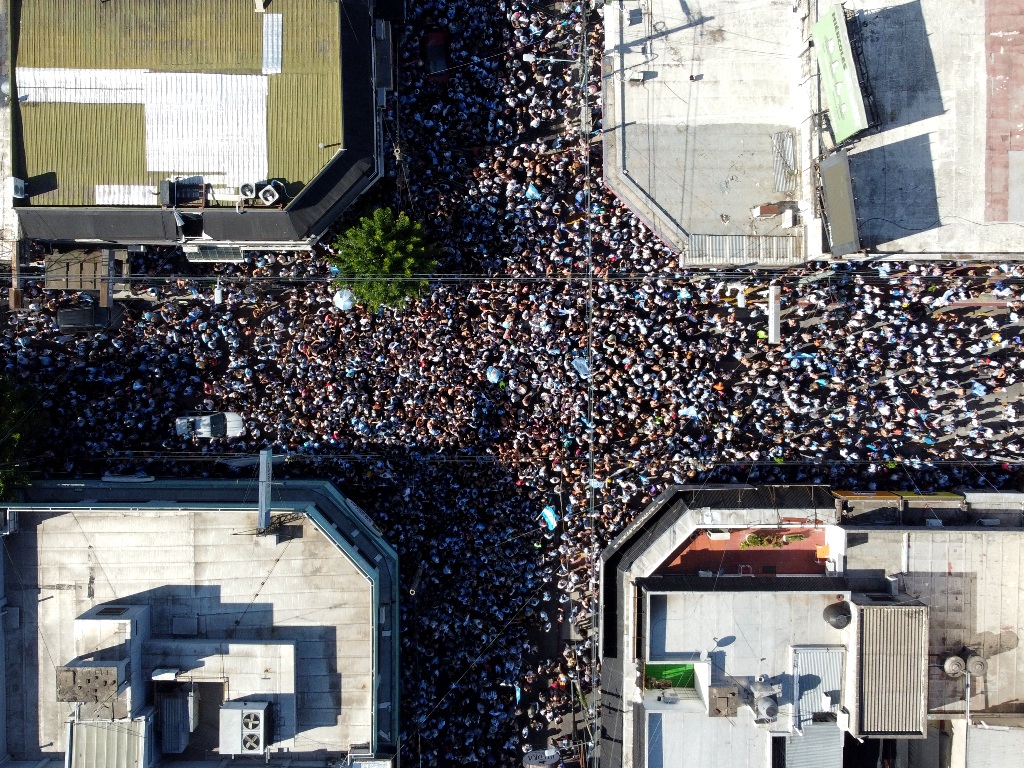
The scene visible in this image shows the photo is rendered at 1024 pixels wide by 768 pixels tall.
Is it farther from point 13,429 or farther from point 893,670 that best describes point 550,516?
point 13,429

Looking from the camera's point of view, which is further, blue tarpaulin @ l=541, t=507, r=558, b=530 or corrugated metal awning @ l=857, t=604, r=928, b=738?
blue tarpaulin @ l=541, t=507, r=558, b=530

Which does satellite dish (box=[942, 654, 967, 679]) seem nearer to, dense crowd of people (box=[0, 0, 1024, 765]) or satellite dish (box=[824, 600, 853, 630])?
satellite dish (box=[824, 600, 853, 630])

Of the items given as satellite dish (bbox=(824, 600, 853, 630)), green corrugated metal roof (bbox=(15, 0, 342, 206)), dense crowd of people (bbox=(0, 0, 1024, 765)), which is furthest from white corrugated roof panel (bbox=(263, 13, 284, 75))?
satellite dish (bbox=(824, 600, 853, 630))

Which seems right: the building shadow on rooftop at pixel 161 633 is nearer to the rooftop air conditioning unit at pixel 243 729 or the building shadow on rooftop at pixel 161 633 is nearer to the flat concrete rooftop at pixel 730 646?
the rooftop air conditioning unit at pixel 243 729

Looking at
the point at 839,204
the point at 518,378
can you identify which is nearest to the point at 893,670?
the point at 839,204

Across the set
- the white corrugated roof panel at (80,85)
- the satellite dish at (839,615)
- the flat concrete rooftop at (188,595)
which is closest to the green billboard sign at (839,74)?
the satellite dish at (839,615)

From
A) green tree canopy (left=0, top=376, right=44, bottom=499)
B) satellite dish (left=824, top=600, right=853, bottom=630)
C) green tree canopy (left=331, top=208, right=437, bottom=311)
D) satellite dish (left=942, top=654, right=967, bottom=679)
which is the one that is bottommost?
satellite dish (left=942, top=654, right=967, bottom=679)
